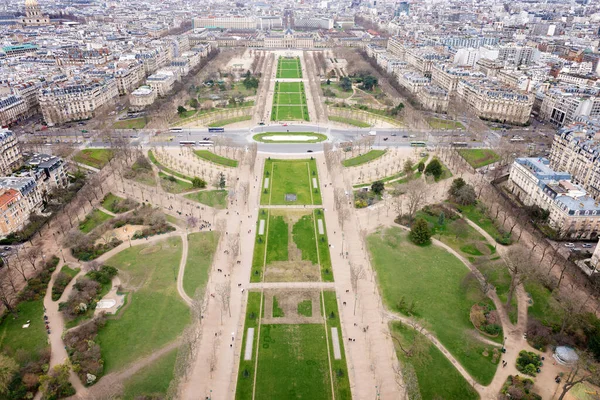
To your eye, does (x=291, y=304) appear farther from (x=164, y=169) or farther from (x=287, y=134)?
(x=287, y=134)

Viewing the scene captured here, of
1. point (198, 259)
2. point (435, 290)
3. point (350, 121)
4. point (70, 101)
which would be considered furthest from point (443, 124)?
point (70, 101)

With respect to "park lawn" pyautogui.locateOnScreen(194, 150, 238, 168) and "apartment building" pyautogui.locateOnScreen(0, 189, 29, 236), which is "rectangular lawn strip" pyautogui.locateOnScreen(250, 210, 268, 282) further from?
"apartment building" pyautogui.locateOnScreen(0, 189, 29, 236)

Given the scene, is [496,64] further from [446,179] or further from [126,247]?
[126,247]

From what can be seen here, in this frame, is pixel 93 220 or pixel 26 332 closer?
pixel 26 332

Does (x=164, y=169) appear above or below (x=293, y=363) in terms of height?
above

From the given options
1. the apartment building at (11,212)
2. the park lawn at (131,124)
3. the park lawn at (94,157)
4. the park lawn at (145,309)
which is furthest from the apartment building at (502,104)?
the apartment building at (11,212)

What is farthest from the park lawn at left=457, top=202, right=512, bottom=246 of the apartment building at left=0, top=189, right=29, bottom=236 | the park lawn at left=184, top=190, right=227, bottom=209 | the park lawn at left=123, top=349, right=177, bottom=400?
the apartment building at left=0, top=189, right=29, bottom=236
